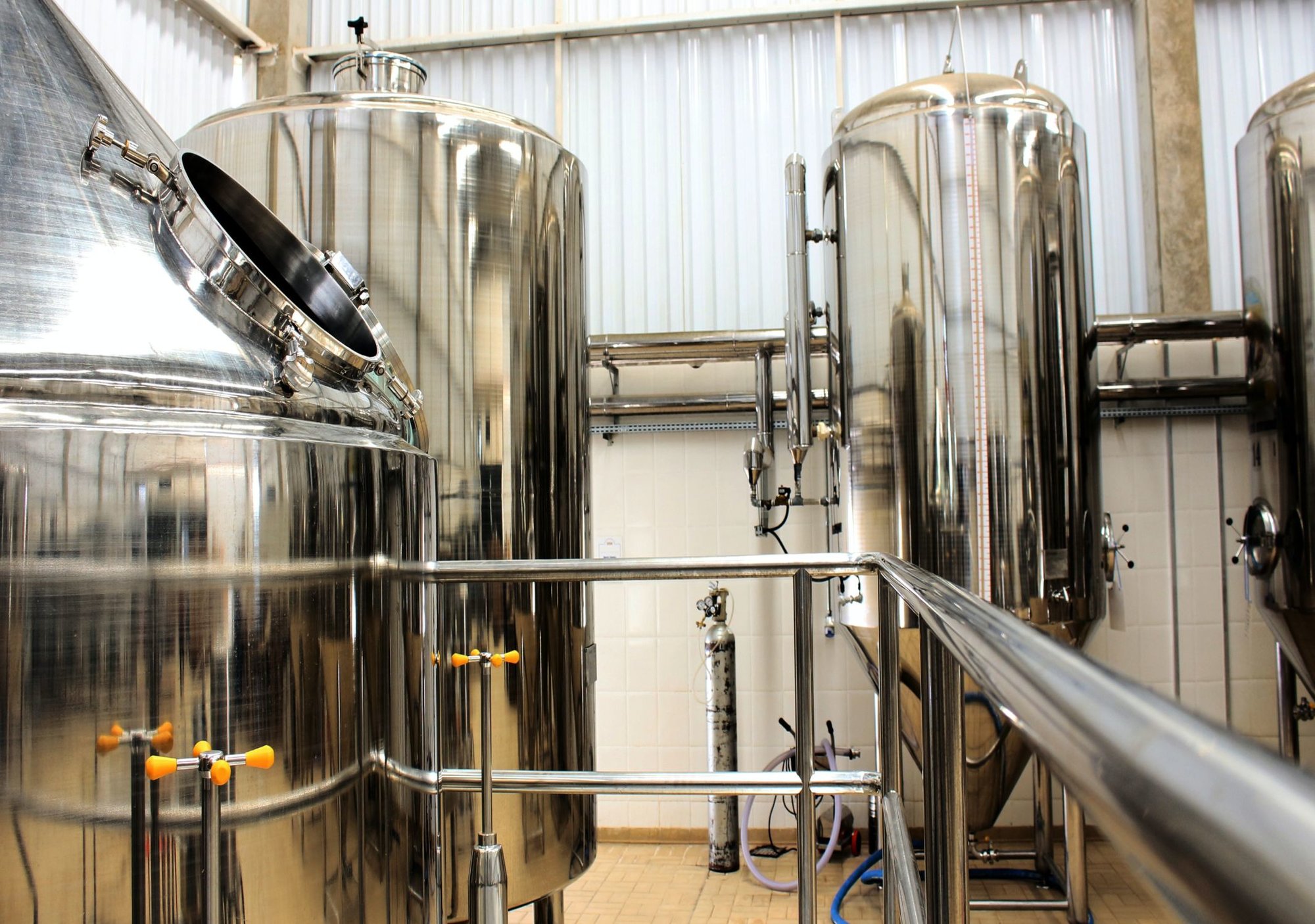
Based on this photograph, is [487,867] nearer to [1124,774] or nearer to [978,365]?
[978,365]

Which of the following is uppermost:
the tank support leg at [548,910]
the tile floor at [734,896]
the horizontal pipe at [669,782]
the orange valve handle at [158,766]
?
the orange valve handle at [158,766]

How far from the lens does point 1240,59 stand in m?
3.58

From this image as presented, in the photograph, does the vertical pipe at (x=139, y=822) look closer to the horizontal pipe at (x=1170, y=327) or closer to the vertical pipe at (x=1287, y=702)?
the horizontal pipe at (x=1170, y=327)

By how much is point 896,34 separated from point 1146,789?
12.8 ft

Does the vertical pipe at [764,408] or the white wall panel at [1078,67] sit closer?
the vertical pipe at [764,408]

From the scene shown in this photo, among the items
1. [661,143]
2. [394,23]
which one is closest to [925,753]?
[661,143]

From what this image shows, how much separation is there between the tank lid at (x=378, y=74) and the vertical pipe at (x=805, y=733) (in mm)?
1522

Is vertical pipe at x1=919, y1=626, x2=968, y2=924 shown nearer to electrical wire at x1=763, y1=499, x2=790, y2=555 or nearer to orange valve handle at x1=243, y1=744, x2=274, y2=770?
orange valve handle at x1=243, y1=744, x2=274, y2=770

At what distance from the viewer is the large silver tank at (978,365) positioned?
8.05ft

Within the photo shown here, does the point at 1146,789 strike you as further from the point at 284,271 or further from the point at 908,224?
the point at 908,224

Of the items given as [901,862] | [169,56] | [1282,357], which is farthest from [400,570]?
[169,56]

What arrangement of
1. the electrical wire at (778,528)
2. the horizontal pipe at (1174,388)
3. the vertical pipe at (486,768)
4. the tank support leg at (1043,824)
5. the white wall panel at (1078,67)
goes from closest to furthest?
the vertical pipe at (486,768) → the tank support leg at (1043,824) → the horizontal pipe at (1174,388) → the electrical wire at (778,528) → the white wall panel at (1078,67)

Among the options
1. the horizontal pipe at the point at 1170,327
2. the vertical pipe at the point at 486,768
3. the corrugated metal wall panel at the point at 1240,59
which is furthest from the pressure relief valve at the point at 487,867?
the corrugated metal wall panel at the point at 1240,59

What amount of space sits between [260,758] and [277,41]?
358cm
